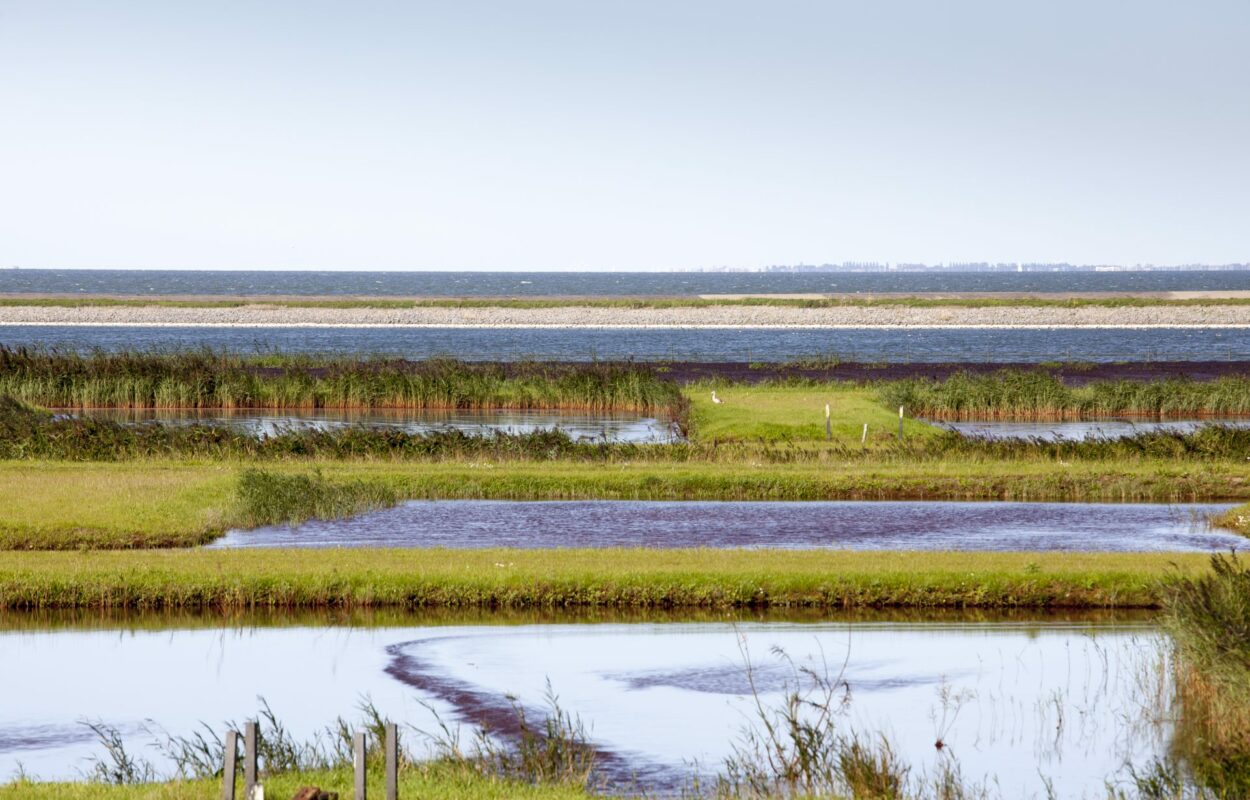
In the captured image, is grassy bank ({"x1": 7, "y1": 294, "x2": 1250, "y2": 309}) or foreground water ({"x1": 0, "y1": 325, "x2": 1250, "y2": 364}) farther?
grassy bank ({"x1": 7, "y1": 294, "x2": 1250, "y2": 309})

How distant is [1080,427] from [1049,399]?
150 inches

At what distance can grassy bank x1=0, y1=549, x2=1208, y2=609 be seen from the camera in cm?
2386

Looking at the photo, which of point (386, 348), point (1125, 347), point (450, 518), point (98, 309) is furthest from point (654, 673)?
point (98, 309)

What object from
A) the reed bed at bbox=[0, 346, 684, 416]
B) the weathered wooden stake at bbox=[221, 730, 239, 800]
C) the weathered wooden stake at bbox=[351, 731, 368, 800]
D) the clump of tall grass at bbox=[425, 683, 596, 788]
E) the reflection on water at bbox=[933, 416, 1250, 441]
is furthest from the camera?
the reed bed at bbox=[0, 346, 684, 416]

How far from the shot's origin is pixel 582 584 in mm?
24203

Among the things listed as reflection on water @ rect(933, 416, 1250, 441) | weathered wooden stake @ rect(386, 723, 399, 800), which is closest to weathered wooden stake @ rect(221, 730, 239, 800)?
weathered wooden stake @ rect(386, 723, 399, 800)

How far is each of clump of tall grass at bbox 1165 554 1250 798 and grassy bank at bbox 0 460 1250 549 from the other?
1929 centimetres

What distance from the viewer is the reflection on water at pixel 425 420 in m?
51.2

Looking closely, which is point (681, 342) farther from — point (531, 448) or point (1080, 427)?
point (531, 448)


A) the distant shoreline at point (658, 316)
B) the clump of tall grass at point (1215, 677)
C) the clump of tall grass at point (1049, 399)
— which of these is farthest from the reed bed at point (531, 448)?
the distant shoreline at point (658, 316)

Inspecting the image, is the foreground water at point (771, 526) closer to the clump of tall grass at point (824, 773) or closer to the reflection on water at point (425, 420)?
the clump of tall grass at point (824, 773)

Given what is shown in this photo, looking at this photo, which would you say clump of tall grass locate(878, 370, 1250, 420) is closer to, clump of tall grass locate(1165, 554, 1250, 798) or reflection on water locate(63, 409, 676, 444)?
reflection on water locate(63, 409, 676, 444)

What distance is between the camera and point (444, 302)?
480ft

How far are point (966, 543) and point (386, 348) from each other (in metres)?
73.5
